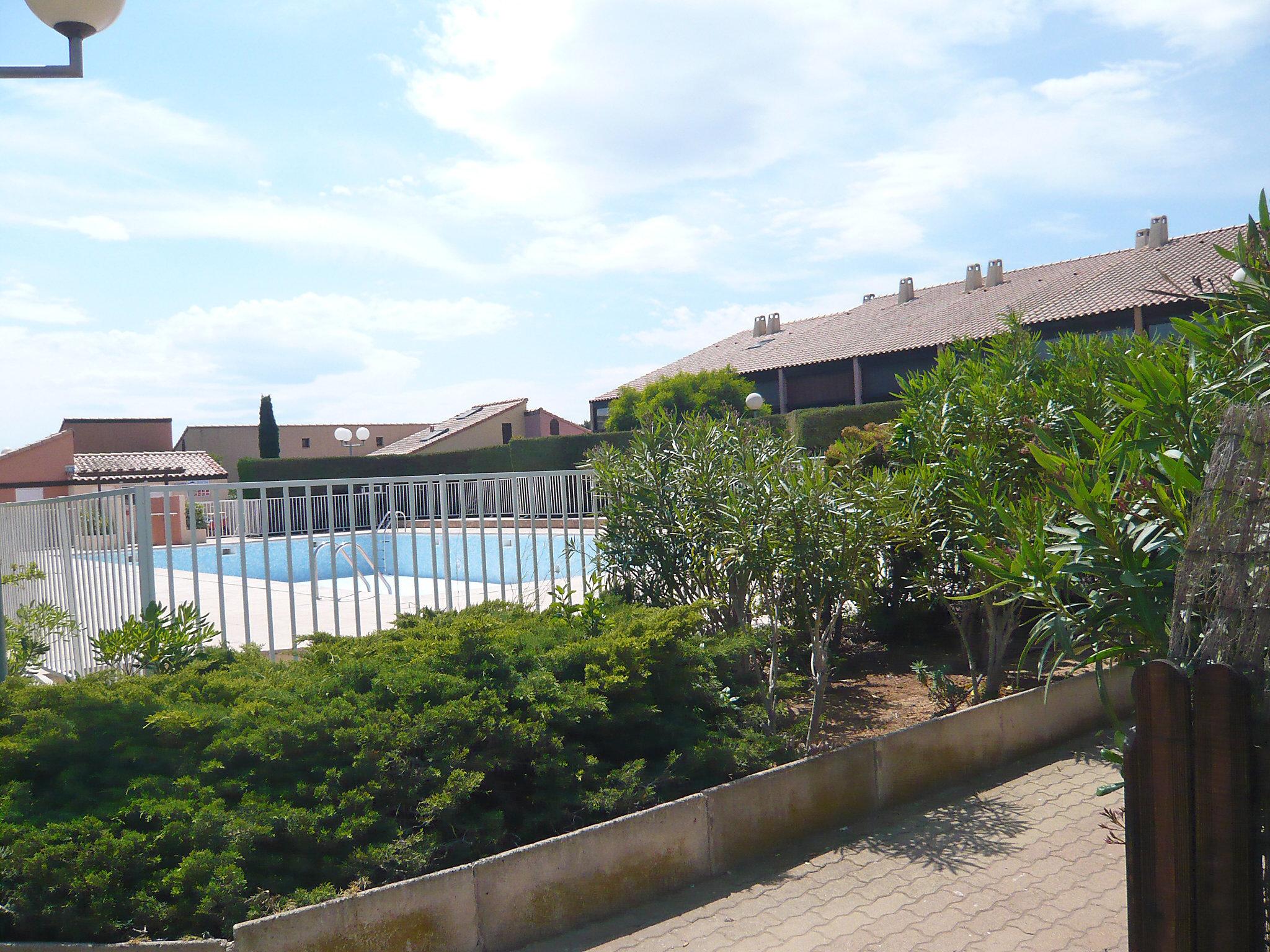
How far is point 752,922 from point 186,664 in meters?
3.37

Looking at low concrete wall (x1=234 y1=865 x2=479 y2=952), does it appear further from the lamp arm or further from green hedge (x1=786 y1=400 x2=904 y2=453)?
green hedge (x1=786 y1=400 x2=904 y2=453)

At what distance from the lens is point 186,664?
15.8 ft

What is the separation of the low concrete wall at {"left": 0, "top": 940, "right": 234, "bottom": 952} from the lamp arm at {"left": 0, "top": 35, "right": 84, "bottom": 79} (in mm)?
4178

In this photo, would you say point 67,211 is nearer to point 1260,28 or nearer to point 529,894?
point 529,894

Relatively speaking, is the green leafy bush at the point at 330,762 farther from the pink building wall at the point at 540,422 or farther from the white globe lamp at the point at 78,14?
the pink building wall at the point at 540,422

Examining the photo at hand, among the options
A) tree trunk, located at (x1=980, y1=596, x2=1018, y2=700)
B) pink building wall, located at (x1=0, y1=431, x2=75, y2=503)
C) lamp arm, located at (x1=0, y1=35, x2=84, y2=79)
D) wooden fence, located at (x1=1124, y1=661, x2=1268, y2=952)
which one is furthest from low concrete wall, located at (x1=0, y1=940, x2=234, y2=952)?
pink building wall, located at (x1=0, y1=431, x2=75, y2=503)

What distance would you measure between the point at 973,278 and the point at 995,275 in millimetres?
929

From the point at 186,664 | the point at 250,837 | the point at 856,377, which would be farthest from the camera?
the point at 856,377

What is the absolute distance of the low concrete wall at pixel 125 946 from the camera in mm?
2863

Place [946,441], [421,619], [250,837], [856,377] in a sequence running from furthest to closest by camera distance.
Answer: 1. [856,377]
2. [946,441]
3. [421,619]
4. [250,837]

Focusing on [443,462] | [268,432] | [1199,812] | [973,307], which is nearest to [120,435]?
[268,432]

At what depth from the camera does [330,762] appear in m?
3.69

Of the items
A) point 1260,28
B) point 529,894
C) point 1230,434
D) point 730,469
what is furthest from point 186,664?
point 1260,28

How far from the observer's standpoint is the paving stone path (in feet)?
10.7
